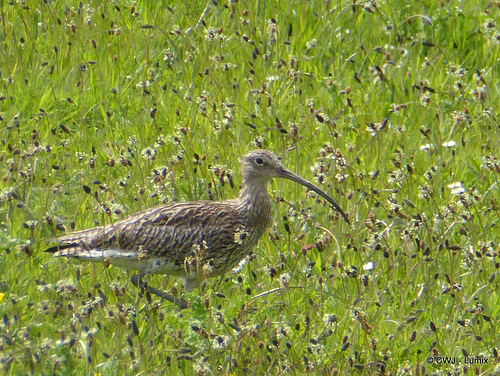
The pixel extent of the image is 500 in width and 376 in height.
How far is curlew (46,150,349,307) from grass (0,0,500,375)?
0.43 feet

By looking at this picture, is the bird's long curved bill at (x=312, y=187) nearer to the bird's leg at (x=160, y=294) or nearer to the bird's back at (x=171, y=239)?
the bird's back at (x=171, y=239)

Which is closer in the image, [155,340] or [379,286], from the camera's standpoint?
[155,340]

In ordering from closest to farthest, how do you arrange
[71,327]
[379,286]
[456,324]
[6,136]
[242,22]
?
1. [71,327]
2. [456,324]
3. [379,286]
4. [6,136]
5. [242,22]

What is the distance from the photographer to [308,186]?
642cm

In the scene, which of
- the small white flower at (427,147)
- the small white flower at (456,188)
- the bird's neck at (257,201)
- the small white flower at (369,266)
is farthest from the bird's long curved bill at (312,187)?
the small white flower at (427,147)

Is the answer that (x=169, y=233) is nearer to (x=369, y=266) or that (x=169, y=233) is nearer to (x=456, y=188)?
(x=369, y=266)

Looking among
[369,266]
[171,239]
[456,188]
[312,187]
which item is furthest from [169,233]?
[456,188]

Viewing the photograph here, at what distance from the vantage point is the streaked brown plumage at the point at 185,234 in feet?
20.1

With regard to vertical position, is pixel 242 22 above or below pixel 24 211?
above

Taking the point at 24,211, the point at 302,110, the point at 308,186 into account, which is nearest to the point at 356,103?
the point at 302,110

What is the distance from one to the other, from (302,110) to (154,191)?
80.4 inches

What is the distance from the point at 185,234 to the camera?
6336mm

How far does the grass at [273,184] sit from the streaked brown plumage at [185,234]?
134 millimetres

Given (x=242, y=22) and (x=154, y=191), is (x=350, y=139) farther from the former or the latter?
(x=154, y=191)
